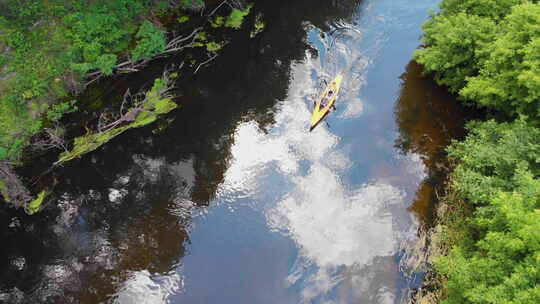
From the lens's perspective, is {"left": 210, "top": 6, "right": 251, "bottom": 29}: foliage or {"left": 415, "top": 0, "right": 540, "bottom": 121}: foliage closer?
{"left": 415, "top": 0, "right": 540, "bottom": 121}: foliage

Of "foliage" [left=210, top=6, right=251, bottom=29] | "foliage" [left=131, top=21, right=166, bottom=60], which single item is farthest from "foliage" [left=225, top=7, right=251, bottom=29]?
"foliage" [left=131, top=21, right=166, bottom=60]

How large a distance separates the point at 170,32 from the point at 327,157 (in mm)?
17747

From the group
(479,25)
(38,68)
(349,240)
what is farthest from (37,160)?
(479,25)

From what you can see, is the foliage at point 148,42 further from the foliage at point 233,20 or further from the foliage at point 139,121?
the foliage at point 233,20

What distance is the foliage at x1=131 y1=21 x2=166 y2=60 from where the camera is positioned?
1185 inches

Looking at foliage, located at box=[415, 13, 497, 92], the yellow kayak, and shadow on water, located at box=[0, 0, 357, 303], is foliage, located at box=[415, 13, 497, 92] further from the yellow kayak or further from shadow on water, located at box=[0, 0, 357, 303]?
shadow on water, located at box=[0, 0, 357, 303]

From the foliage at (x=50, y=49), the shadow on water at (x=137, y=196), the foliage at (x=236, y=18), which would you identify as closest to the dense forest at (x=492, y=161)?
the shadow on water at (x=137, y=196)

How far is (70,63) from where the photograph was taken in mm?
28266

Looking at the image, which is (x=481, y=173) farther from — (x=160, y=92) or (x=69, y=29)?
(x=69, y=29)

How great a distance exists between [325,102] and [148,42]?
48.1ft

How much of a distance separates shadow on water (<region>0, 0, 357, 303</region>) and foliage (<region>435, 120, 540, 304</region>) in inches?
538

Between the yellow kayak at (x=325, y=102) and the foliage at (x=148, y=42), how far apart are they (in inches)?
527

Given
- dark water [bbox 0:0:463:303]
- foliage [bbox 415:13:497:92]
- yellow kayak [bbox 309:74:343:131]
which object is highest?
foliage [bbox 415:13:497:92]

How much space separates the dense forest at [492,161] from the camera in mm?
14562
